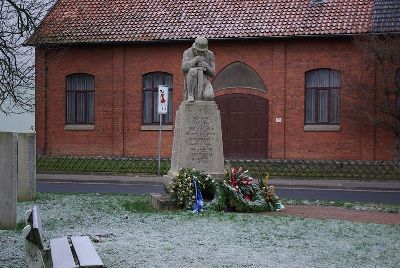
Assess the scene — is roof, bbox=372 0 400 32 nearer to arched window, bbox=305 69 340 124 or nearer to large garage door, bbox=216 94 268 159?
arched window, bbox=305 69 340 124

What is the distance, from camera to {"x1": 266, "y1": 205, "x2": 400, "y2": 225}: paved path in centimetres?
1399

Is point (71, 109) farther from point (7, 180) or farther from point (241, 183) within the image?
point (7, 180)

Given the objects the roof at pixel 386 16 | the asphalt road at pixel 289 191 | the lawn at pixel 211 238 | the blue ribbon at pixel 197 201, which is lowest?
the asphalt road at pixel 289 191

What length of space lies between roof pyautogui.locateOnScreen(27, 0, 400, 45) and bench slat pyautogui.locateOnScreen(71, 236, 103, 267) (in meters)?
22.8

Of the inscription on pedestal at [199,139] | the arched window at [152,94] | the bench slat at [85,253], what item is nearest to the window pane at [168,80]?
the arched window at [152,94]

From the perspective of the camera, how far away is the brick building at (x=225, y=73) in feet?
100

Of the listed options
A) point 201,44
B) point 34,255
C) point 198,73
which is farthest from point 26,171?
point 34,255

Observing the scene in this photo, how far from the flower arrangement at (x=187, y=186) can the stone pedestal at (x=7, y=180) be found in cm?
400

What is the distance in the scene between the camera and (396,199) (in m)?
19.3

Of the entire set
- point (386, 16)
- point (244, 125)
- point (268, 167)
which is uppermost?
point (386, 16)

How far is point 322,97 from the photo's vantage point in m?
31.4

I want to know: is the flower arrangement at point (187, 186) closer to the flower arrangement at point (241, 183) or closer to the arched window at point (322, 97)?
the flower arrangement at point (241, 183)

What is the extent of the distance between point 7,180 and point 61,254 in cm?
499

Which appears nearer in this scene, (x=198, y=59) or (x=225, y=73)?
(x=198, y=59)
